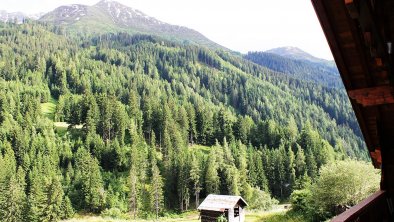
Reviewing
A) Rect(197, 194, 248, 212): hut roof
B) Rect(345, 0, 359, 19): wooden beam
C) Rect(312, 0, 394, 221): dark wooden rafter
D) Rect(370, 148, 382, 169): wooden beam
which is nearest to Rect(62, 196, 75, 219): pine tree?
Rect(197, 194, 248, 212): hut roof

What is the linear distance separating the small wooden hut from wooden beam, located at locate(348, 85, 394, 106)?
2165 inches

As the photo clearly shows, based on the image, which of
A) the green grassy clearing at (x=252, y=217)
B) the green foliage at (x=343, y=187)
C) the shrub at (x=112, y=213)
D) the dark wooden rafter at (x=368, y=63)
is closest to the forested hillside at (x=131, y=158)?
the shrub at (x=112, y=213)

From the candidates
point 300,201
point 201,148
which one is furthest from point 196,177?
point 300,201

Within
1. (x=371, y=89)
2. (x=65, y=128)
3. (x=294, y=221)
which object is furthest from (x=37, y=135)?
(x=371, y=89)

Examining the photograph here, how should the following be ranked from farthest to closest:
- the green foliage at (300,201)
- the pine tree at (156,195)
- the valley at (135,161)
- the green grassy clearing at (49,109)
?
the green grassy clearing at (49,109)
the pine tree at (156,195)
the valley at (135,161)
the green foliage at (300,201)

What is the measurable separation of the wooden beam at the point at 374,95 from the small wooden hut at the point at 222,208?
54981 mm

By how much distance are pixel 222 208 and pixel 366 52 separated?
184 feet

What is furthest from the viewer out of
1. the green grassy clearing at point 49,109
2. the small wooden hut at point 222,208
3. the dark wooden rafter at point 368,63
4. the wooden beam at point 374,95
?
the green grassy clearing at point 49,109

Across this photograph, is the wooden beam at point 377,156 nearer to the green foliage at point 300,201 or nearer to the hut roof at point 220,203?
the green foliage at point 300,201

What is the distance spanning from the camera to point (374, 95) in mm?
5641

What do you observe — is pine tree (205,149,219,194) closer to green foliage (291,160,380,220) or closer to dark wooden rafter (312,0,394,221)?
green foliage (291,160,380,220)

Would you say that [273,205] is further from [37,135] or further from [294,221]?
[37,135]

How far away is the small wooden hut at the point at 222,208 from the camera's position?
5894 centimetres

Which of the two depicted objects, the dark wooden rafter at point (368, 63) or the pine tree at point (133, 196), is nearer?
the dark wooden rafter at point (368, 63)
